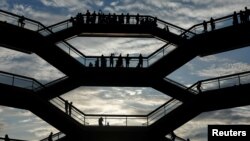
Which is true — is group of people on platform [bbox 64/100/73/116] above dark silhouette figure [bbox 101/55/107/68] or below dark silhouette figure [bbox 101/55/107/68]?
below

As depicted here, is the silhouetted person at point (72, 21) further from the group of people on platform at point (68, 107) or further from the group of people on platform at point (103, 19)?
the group of people on platform at point (68, 107)

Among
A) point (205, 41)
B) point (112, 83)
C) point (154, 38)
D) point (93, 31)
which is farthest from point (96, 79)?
point (205, 41)

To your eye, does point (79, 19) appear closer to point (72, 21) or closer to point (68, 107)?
point (72, 21)

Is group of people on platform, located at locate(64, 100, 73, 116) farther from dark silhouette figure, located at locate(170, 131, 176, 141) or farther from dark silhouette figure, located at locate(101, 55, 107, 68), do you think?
dark silhouette figure, located at locate(170, 131, 176, 141)

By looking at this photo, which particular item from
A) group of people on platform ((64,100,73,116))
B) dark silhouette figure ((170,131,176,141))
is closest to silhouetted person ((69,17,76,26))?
group of people on platform ((64,100,73,116))

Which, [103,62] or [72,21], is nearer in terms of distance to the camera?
[103,62]

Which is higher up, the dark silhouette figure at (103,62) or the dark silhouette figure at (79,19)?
the dark silhouette figure at (79,19)

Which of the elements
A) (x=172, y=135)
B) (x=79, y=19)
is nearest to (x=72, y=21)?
(x=79, y=19)

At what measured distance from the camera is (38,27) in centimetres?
3089

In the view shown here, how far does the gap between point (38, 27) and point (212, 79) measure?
13.5m

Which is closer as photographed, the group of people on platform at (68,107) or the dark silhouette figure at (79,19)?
the group of people on platform at (68,107)

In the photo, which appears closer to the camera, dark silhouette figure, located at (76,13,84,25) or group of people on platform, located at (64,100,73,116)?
group of people on platform, located at (64,100,73,116)

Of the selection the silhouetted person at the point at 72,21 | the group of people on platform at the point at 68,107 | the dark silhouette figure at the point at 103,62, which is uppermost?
the silhouetted person at the point at 72,21

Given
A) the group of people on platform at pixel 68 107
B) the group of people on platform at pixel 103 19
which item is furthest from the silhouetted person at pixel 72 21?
the group of people on platform at pixel 68 107
